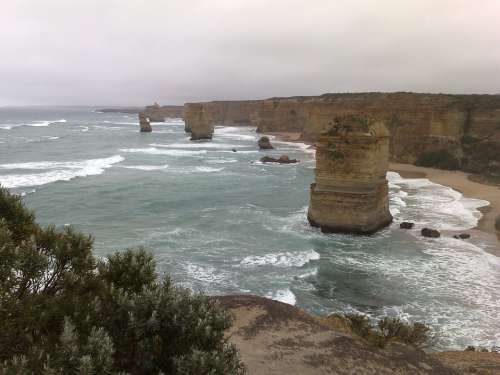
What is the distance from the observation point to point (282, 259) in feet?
66.8

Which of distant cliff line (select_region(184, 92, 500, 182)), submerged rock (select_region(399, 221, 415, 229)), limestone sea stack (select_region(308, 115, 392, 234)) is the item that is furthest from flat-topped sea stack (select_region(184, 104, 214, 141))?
submerged rock (select_region(399, 221, 415, 229))

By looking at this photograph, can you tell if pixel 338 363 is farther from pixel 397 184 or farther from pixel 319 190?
pixel 397 184

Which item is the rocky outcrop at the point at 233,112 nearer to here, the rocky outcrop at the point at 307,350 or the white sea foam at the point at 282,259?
the white sea foam at the point at 282,259

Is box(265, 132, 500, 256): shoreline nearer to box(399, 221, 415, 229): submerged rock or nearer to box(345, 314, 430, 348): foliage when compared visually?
box(399, 221, 415, 229): submerged rock

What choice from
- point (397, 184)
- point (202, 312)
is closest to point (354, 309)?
point (202, 312)

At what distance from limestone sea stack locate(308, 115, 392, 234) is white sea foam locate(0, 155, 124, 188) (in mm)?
24212

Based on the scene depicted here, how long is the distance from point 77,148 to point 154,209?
42622 millimetres

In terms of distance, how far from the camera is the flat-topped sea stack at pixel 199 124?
86500mm

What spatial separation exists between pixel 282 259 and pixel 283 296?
3902mm

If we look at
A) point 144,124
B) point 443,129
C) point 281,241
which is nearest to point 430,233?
point 281,241

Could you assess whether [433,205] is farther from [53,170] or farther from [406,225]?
[53,170]

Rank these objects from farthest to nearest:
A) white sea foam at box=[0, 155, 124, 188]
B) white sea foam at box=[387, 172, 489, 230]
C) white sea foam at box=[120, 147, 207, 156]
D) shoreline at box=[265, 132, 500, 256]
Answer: white sea foam at box=[120, 147, 207, 156] → white sea foam at box=[0, 155, 124, 188] → white sea foam at box=[387, 172, 489, 230] → shoreline at box=[265, 132, 500, 256]

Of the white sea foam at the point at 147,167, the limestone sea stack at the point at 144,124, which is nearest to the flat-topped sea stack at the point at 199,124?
the limestone sea stack at the point at 144,124

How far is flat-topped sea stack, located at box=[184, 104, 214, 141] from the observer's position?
86.5 meters
